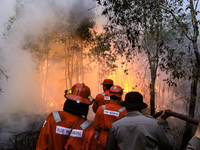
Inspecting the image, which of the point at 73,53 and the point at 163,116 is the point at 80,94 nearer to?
the point at 163,116

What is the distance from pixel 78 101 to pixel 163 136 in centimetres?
90

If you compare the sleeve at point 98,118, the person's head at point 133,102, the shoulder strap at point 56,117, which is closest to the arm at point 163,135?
the person's head at point 133,102

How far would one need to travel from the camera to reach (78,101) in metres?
1.65

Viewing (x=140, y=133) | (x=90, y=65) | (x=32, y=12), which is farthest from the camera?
(x=90, y=65)

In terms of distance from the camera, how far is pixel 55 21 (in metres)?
10.3

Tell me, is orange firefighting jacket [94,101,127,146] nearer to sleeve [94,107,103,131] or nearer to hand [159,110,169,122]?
sleeve [94,107,103,131]

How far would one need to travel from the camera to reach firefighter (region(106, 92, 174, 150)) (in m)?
1.39

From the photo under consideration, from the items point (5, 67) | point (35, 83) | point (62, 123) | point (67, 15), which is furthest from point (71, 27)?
point (62, 123)

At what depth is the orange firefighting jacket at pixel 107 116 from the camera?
2738 millimetres

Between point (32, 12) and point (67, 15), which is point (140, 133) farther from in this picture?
point (67, 15)

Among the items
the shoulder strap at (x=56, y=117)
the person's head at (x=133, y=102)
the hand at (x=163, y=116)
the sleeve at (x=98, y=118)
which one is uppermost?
the person's head at (x=133, y=102)

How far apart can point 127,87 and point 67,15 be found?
11.5m

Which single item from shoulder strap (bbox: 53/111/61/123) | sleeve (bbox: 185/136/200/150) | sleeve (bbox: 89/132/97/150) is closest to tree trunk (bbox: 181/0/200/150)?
sleeve (bbox: 89/132/97/150)

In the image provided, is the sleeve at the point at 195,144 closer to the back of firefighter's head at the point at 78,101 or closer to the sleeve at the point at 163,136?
the sleeve at the point at 163,136
